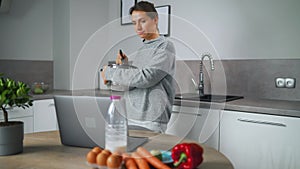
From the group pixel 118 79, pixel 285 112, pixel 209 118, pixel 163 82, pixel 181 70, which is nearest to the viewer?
pixel 118 79

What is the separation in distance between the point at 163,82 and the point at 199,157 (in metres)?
0.73

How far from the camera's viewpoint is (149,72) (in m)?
1.53

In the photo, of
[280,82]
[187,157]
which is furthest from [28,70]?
[187,157]

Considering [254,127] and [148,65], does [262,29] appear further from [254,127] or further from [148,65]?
[148,65]

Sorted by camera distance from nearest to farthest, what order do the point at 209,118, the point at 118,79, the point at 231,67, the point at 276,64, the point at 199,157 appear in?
1. the point at 199,157
2. the point at 118,79
3. the point at 209,118
4. the point at 276,64
5. the point at 231,67

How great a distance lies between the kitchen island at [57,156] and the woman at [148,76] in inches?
8.7

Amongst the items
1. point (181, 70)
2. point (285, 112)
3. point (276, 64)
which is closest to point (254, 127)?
point (285, 112)

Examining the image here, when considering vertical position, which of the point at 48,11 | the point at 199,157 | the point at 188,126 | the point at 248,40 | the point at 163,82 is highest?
the point at 48,11

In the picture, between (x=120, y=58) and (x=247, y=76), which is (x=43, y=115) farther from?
(x=247, y=76)

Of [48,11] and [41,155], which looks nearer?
[41,155]

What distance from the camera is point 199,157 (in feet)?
3.18

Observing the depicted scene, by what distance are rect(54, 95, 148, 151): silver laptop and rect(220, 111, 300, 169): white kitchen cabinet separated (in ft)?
3.33

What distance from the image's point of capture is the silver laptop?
3.73 ft

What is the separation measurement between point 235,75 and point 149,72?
133 centimetres
